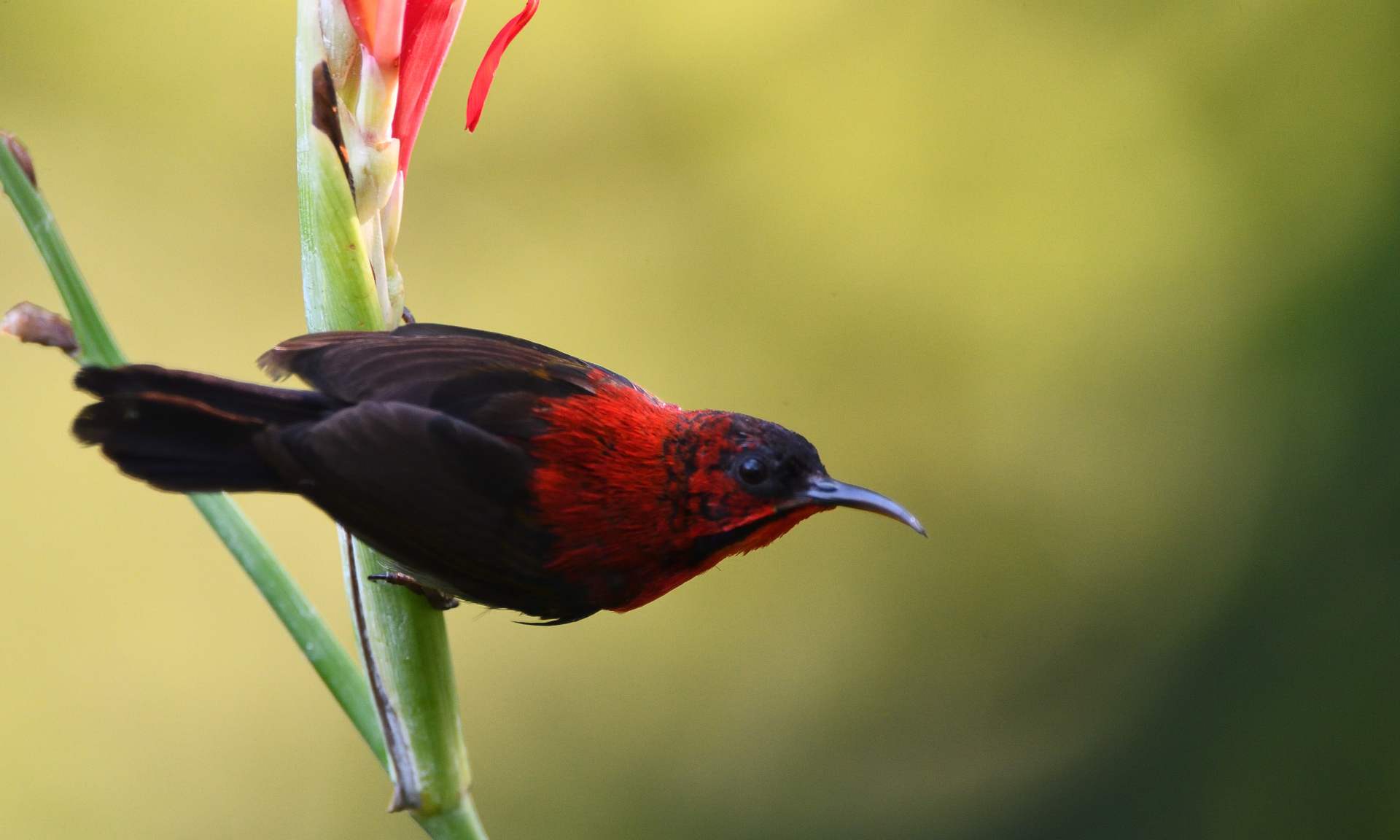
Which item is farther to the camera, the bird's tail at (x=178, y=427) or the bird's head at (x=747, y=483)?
the bird's head at (x=747, y=483)

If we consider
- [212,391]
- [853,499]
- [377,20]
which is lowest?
[853,499]

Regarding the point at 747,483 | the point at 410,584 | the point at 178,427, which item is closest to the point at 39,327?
the point at 178,427

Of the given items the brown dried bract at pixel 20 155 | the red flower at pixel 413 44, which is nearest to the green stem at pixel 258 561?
the brown dried bract at pixel 20 155

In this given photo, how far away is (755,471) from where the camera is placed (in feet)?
1.71

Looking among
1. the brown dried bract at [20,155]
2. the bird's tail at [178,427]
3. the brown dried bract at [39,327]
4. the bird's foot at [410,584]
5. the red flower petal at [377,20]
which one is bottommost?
the bird's foot at [410,584]

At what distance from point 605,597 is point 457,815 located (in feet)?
0.45

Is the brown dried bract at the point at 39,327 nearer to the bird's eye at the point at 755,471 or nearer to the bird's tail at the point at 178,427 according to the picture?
the bird's tail at the point at 178,427

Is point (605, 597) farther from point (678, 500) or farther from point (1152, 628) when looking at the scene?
point (1152, 628)

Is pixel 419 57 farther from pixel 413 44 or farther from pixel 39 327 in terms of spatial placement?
pixel 39 327

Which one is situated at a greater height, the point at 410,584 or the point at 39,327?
the point at 39,327

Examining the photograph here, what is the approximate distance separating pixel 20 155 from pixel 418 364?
166mm

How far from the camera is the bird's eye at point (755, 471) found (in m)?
0.52

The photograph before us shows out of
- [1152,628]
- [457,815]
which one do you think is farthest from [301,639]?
[1152,628]

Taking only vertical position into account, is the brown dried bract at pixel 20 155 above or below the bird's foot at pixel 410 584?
above
